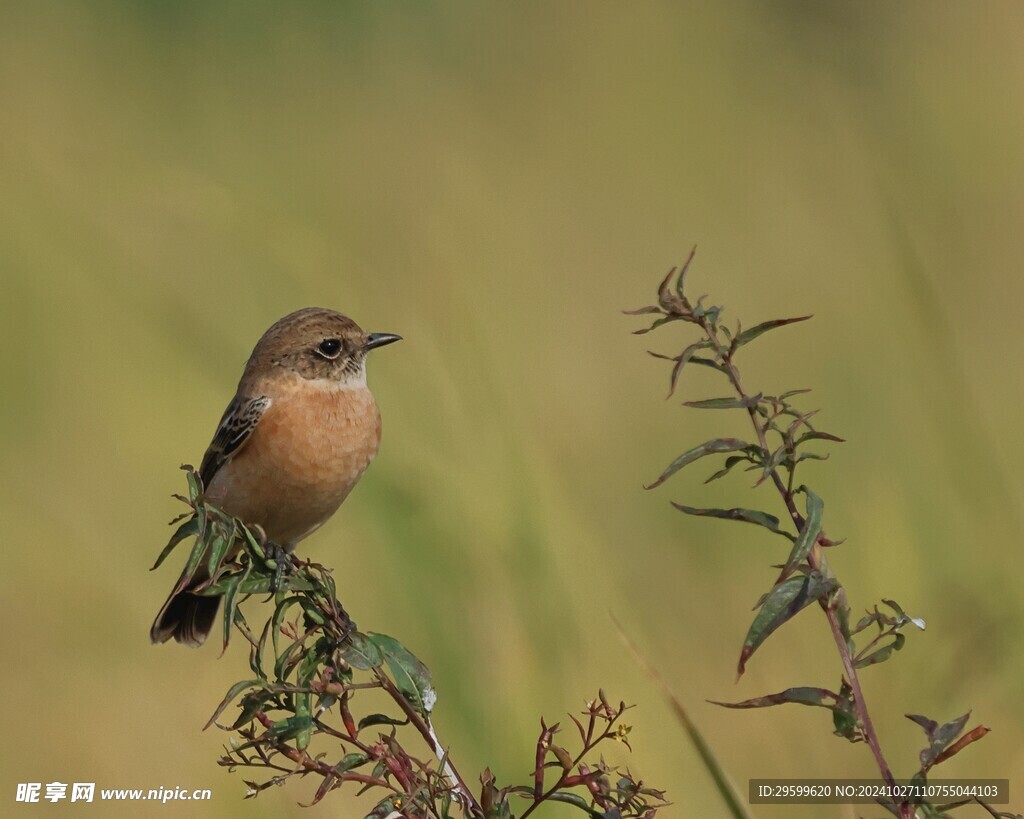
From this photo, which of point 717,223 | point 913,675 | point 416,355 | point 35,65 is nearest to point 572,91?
point 717,223

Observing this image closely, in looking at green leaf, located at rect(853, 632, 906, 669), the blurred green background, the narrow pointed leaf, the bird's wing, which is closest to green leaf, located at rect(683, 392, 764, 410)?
green leaf, located at rect(853, 632, 906, 669)

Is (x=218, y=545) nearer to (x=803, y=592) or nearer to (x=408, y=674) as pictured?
(x=408, y=674)

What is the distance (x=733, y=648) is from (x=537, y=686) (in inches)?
32.1

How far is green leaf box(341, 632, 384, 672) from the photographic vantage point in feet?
5.96

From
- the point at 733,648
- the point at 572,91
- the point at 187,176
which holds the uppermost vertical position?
the point at 572,91

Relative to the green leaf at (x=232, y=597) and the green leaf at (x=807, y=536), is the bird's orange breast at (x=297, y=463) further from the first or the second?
the green leaf at (x=807, y=536)

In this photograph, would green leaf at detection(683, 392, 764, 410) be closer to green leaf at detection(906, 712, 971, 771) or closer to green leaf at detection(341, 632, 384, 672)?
green leaf at detection(906, 712, 971, 771)

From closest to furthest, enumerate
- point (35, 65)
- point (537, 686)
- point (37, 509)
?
point (537, 686), point (37, 509), point (35, 65)

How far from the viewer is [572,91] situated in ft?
20.2

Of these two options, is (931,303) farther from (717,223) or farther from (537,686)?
(717,223)

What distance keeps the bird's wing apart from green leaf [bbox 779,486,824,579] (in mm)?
2094

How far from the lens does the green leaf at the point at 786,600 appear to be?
158cm

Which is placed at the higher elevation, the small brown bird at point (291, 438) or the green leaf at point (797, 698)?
the small brown bird at point (291, 438)

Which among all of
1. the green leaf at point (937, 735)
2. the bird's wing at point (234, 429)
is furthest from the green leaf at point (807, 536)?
the bird's wing at point (234, 429)
